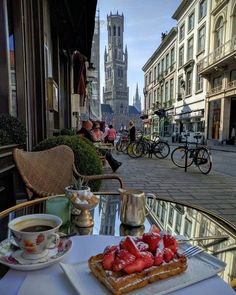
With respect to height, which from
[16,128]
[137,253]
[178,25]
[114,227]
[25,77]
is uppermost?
[178,25]

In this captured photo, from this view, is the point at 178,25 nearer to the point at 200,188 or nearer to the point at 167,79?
the point at 167,79

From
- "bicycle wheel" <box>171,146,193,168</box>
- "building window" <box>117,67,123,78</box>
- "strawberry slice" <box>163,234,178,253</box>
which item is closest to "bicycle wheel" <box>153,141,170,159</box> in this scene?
"bicycle wheel" <box>171,146,193,168</box>

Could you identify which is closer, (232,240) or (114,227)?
(232,240)

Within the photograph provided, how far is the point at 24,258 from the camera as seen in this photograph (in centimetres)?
78

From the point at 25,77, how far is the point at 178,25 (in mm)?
27603

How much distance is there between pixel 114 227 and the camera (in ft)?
4.11

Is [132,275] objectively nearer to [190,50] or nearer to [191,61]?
[191,61]

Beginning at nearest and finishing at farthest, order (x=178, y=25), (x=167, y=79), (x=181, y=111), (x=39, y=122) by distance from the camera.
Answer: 1. (x=39, y=122)
2. (x=181, y=111)
3. (x=178, y=25)
4. (x=167, y=79)

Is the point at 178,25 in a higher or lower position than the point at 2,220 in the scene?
higher

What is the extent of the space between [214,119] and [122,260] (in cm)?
2047

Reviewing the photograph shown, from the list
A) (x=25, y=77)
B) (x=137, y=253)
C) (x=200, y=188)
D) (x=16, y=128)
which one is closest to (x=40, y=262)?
(x=137, y=253)

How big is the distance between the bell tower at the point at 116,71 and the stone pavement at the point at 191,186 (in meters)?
71.1

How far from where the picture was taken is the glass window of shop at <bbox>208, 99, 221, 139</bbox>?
1875 cm

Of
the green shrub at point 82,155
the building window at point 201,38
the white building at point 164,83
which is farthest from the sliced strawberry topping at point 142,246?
the white building at point 164,83
